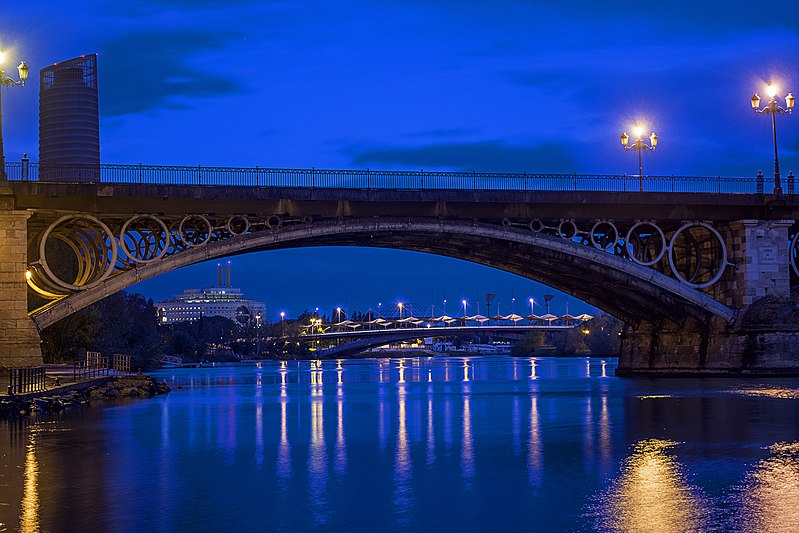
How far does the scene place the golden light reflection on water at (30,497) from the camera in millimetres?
16234

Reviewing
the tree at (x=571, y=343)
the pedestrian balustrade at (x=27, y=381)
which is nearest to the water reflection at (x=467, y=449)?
the pedestrian balustrade at (x=27, y=381)

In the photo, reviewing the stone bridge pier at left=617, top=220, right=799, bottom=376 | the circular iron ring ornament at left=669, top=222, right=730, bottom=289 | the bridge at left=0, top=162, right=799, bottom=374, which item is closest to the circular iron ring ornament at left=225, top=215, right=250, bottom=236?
the bridge at left=0, top=162, right=799, bottom=374

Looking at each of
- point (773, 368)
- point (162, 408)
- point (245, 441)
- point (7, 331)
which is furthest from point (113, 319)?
point (245, 441)

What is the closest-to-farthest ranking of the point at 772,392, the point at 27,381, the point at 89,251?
1. the point at 27,381
2. the point at 772,392
3. the point at 89,251

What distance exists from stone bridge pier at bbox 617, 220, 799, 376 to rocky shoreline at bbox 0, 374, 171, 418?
30.7 metres

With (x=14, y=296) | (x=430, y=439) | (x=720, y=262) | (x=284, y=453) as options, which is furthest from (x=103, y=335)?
(x=284, y=453)

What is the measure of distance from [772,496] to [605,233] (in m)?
41.9

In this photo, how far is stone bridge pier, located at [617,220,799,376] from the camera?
57.1 meters

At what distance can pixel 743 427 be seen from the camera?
3073 centimetres

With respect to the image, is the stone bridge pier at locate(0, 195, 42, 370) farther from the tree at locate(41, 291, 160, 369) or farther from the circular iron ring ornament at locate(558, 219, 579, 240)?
the circular iron ring ornament at locate(558, 219, 579, 240)

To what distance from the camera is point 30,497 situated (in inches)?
739

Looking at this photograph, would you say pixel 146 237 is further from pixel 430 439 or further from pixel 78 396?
pixel 430 439

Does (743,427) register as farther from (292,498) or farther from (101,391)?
(101,391)

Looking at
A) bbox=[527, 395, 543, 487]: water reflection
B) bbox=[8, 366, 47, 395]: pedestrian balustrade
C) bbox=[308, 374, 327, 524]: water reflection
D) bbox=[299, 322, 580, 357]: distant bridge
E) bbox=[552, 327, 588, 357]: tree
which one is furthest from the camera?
bbox=[552, 327, 588, 357]: tree
